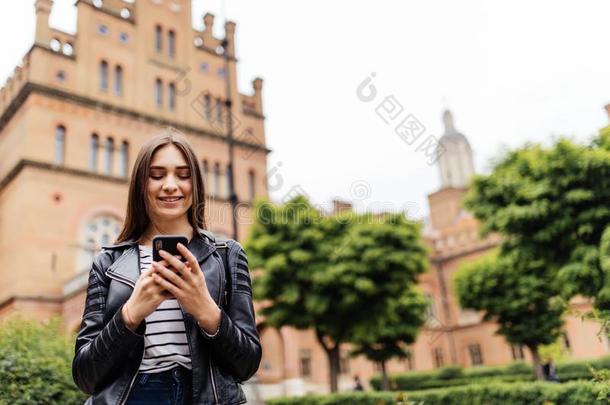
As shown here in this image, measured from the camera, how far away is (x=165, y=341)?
170 cm

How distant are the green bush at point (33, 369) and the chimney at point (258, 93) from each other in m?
22.0

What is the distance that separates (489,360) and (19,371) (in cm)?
3280

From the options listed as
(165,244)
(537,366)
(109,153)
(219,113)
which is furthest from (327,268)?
(165,244)

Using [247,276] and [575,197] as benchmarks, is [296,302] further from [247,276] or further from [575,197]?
[247,276]

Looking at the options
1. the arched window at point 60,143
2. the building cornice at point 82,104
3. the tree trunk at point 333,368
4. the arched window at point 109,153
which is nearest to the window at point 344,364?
the tree trunk at point 333,368

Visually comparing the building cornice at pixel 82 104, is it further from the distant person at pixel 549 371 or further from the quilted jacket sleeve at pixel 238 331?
the quilted jacket sleeve at pixel 238 331

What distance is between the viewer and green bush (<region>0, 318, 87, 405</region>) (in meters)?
5.83

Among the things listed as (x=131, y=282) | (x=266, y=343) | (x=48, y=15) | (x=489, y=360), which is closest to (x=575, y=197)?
(x=131, y=282)

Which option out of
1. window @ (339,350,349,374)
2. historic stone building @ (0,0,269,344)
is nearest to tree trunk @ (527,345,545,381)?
window @ (339,350,349,374)

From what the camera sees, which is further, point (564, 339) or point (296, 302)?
point (564, 339)

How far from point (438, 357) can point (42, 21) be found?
1178 inches

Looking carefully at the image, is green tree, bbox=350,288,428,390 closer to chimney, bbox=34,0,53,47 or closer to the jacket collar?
chimney, bbox=34,0,53,47

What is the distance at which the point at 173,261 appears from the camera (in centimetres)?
150

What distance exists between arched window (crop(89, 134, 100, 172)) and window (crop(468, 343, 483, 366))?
26.4m
